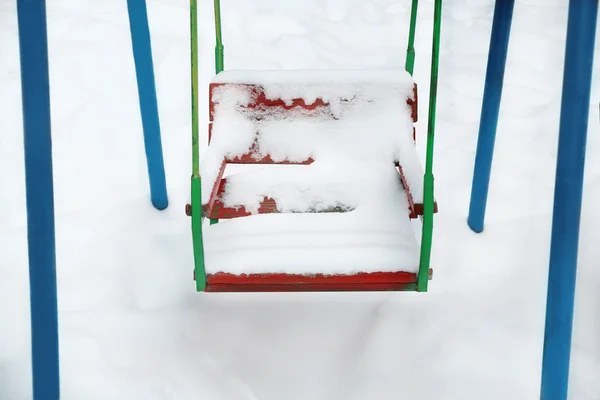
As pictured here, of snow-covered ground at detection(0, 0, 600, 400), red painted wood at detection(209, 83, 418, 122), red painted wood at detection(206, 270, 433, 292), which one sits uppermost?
red painted wood at detection(209, 83, 418, 122)

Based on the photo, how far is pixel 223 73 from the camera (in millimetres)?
1676

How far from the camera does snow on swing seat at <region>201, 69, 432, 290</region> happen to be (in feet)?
4.58

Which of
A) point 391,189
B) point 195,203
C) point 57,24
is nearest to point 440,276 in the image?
point 391,189

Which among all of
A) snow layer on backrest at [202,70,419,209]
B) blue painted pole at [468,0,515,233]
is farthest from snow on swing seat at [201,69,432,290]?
blue painted pole at [468,0,515,233]

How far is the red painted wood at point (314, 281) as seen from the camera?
125cm

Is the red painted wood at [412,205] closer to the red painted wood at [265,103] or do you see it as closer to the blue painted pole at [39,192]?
the red painted wood at [265,103]

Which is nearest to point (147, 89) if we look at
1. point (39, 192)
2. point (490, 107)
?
point (39, 192)

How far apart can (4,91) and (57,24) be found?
613 mm

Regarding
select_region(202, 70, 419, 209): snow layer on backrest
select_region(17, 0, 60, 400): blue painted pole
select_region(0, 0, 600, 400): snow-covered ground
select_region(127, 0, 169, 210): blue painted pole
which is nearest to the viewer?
select_region(17, 0, 60, 400): blue painted pole

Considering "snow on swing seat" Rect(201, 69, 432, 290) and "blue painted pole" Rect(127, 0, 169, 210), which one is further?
"blue painted pole" Rect(127, 0, 169, 210)

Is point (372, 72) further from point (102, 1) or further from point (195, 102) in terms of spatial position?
point (102, 1)

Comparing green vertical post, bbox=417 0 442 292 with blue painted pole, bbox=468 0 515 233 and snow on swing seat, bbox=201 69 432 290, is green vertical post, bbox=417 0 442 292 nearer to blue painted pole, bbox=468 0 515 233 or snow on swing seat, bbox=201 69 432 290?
snow on swing seat, bbox=201 69 432 290

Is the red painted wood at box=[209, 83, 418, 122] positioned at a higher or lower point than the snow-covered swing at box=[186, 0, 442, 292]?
higher

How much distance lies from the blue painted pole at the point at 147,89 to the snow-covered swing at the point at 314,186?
20 cm
